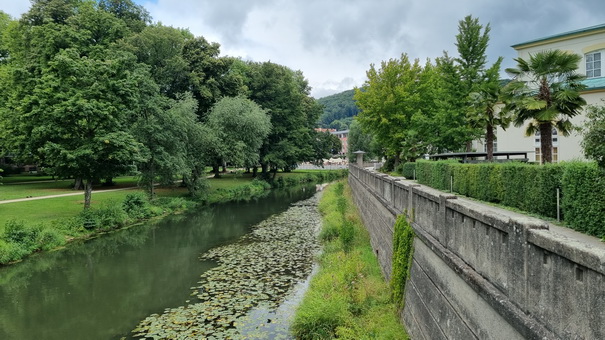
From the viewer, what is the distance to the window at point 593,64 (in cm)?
3141

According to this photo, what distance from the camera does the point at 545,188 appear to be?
13375mm

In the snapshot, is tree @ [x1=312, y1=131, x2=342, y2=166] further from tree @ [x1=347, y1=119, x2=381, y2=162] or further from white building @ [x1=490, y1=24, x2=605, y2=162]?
white building @ [x1=490, y1=24, x2=605, y2=162]

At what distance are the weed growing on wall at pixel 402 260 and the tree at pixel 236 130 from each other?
2997 cm

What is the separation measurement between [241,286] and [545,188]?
1119 centimetres

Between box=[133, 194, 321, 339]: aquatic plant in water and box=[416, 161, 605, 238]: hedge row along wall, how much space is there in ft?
28.6

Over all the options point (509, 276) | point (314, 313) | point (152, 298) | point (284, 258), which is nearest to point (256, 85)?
point (284, 258)

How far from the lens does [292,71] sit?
7744cm

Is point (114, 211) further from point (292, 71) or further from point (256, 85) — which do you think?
point (292, 71)

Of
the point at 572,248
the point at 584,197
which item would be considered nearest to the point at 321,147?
the point at 584,197

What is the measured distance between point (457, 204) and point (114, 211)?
23348 mm

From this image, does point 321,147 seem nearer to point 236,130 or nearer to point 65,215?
point 236,130

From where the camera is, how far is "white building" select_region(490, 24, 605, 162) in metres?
28.3

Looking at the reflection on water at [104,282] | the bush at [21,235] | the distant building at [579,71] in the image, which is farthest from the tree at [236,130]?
the distant building at [579,71]

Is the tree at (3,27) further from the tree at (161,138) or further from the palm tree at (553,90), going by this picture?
the palm tree at (553,90)
